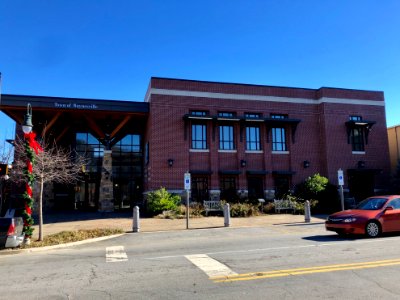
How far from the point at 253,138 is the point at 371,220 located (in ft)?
49.1

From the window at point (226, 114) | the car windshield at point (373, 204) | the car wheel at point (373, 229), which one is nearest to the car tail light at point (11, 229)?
the car wheel at point (373, 229)

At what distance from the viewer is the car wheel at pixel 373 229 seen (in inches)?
470

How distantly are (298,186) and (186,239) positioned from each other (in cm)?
1514

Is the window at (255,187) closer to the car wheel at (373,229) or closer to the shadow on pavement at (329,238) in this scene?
the shadow on pavement at (329,238)

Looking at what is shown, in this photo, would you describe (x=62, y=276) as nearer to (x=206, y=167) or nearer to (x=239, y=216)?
(x=239, y=216)

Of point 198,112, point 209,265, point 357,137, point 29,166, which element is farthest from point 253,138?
point 209,265

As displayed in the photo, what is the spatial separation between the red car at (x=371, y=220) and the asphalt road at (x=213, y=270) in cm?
38

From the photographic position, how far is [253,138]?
26.5m

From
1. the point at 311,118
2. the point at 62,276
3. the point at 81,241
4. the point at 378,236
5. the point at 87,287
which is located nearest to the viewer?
the point at 87,287

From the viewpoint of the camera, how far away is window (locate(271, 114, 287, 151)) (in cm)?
2689

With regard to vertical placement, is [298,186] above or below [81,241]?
above

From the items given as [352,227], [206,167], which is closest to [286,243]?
[352,227]

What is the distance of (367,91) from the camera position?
28.5 m

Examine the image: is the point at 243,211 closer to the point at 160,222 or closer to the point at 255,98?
the point at 160,222
